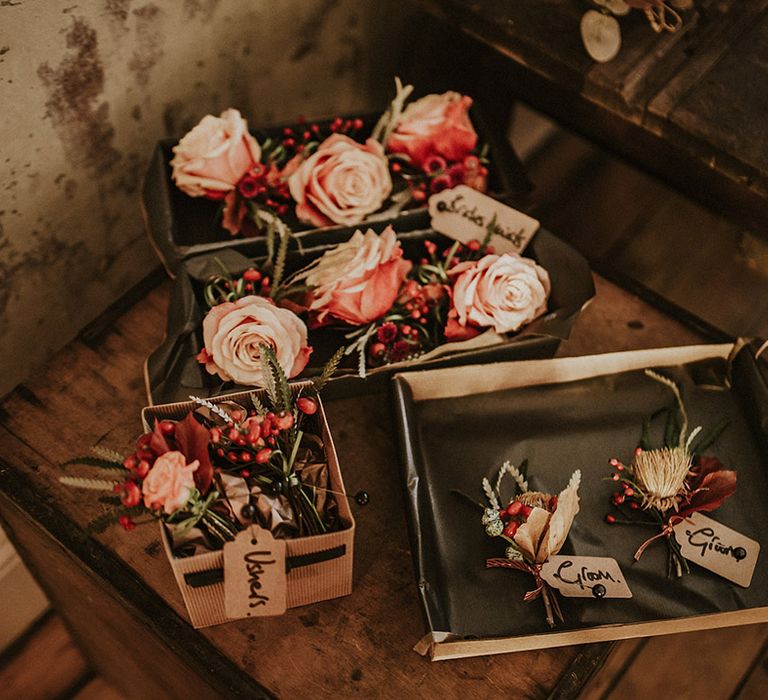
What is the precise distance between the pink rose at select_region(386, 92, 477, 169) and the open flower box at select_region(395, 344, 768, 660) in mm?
443

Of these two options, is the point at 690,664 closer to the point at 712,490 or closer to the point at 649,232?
the point at 712,490

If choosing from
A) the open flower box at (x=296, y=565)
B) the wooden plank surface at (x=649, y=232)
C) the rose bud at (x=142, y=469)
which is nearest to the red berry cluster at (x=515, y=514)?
the open flower box at (x=296, y=565)

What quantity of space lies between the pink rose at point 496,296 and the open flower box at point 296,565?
0.94 feet

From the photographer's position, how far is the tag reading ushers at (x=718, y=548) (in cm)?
103

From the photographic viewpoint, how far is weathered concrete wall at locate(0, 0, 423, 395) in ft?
3.93

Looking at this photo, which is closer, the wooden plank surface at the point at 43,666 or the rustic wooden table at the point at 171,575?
the rustic wooden table at the point at 171,575

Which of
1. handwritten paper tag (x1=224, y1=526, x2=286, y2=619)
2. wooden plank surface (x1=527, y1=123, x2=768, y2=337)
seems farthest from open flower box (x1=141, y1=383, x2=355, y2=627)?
wooden plank surface (x1=527, y1=123, x2=768, y2=337)

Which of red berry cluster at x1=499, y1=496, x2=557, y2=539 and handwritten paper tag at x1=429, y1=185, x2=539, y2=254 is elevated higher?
handwritten paper tag at x1=429, y1=185, x2=539, y2=254

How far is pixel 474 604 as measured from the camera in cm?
100

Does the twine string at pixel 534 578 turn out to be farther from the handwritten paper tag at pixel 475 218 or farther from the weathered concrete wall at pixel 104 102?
the weathered concrete wall at pixel 104 102

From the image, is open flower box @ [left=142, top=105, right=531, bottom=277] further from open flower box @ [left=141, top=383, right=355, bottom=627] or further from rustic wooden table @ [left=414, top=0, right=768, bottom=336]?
open flower box @ [left=141, top=383, right=355, bottom=627]

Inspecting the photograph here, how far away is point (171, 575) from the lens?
1.07 meters

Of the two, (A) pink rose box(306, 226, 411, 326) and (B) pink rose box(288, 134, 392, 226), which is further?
(B) pink rose box(288, 134, 392, 226)

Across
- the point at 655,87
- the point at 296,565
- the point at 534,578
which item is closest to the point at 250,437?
the point at 296,565
